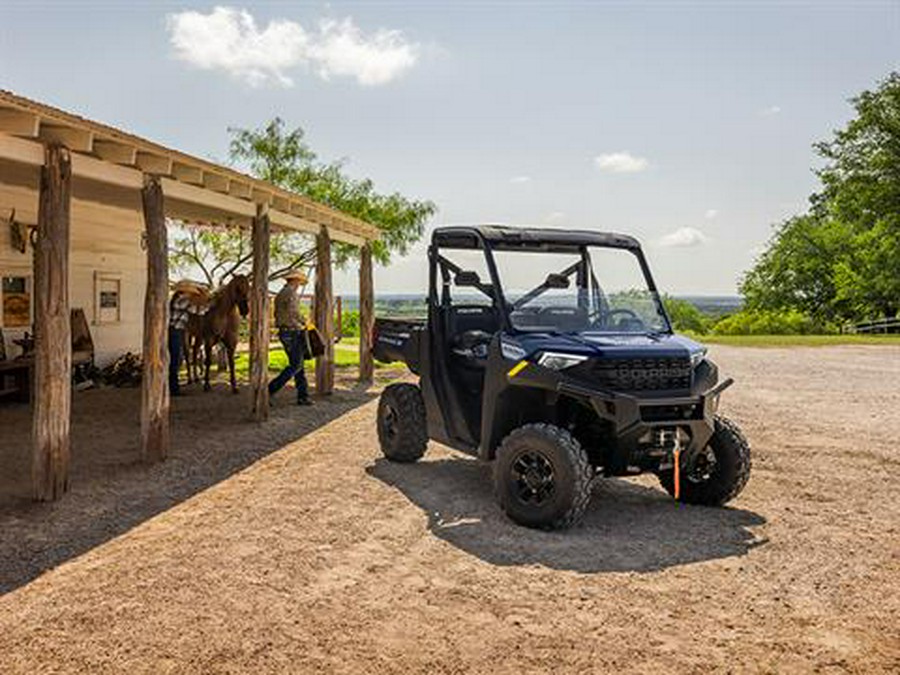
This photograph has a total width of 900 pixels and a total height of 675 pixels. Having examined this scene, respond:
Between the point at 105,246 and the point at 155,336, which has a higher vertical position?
the point at 105,246

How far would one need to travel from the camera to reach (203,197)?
1009 centimetres

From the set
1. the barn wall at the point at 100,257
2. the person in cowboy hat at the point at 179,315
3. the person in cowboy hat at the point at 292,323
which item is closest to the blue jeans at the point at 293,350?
the person in cowboy hat at the point at 292,323

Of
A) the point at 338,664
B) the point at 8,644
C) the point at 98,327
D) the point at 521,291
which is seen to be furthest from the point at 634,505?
the point at 98,327

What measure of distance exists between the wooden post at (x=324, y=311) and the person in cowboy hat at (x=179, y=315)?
2.14 m

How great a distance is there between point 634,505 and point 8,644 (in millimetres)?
4723

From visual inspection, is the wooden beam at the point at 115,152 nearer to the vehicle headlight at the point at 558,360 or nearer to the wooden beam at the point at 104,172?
the wooden beam at the point at 104,172

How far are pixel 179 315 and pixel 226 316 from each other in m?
0.92

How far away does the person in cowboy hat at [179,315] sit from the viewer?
14.0 metres

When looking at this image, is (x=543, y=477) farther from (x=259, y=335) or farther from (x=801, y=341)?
(x=801, y=341)

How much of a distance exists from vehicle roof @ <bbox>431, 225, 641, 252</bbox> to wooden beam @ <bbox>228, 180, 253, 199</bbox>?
3829 mm

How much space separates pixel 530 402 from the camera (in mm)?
6875

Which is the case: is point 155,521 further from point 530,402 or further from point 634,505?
point 634,505

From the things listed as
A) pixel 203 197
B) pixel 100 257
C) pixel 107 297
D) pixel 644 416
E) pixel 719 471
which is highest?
pixel 203 197

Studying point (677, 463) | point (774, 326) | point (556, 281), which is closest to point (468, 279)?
point (556, 281)
